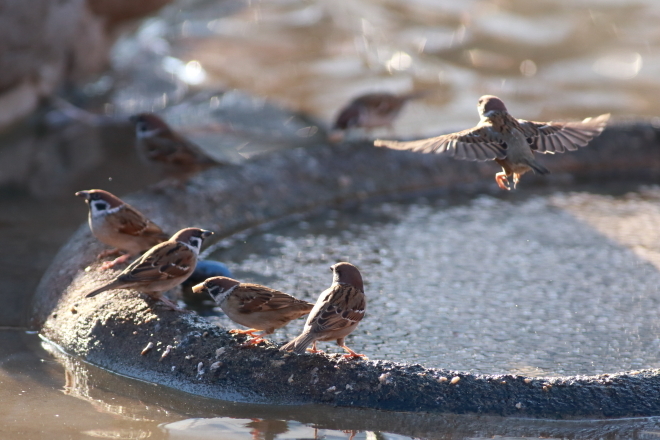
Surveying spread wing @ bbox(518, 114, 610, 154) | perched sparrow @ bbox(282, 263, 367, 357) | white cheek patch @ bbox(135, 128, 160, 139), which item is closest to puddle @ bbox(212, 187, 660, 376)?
perched sparrow @ bbox(282, 263, 367, 357)

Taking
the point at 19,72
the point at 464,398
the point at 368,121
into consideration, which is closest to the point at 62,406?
the point at 464,398

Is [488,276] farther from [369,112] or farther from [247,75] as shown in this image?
[247,75]

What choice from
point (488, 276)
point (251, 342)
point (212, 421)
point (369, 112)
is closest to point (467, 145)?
point (488, 276)

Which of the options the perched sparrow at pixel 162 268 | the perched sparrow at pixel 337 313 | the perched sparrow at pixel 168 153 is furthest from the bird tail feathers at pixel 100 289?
the perched sparrow at pixel 168 153

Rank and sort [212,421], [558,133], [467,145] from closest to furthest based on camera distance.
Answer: [212,421] → [467,145] → [558,133]

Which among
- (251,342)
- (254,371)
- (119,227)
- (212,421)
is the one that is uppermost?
(119,227)

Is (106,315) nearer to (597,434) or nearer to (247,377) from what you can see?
(247,377)
